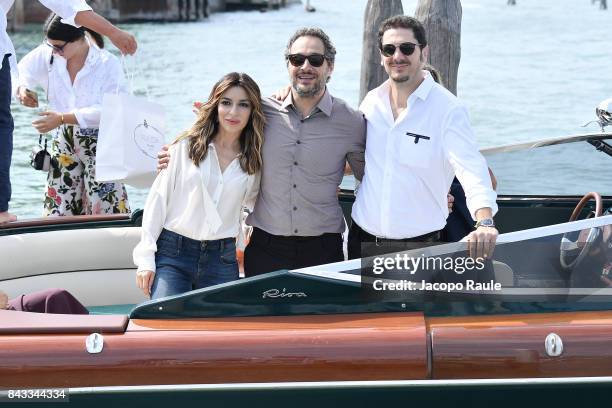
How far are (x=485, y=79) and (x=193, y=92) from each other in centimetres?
574

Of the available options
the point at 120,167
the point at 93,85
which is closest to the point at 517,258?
the point at 120,167

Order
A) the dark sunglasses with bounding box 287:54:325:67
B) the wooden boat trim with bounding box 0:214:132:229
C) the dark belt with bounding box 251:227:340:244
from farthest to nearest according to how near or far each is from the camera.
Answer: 1. the wooden boat trim with bounding box 0:214:132:229
2. the dark belt with bounding box 251:227:340:244
3. the dark sunglasses with bounding box 287:54:325:67

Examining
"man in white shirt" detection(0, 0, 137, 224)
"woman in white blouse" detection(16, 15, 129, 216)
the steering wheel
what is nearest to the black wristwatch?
the steering wheel

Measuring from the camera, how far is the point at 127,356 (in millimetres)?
3188

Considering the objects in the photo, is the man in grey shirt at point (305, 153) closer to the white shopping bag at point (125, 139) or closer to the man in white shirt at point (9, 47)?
the man in white shirt at point (9, 47)

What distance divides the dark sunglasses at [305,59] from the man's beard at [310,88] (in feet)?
0.17

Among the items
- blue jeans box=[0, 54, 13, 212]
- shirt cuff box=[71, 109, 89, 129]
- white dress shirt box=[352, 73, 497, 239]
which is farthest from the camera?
shirt cuff box=[71, 109, 89, 129]

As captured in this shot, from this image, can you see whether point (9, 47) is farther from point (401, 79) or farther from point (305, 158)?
point (401, 79)

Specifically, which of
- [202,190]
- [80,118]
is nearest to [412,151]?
[202,190]

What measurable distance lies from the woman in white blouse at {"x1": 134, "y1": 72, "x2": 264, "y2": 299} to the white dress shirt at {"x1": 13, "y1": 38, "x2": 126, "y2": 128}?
1.77 m

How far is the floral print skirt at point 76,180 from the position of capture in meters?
5.47

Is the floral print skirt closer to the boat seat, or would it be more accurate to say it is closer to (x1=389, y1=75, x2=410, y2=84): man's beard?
the boat seat

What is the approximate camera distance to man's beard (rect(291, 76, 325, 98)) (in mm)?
3645

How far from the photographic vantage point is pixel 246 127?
146 inches
